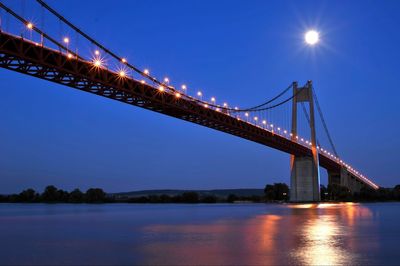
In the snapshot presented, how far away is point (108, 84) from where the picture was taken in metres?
33.4

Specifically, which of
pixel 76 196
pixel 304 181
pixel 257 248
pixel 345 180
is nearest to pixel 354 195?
pixel 345 180

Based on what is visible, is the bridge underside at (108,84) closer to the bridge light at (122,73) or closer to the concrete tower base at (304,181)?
the bridge light at (122,73)

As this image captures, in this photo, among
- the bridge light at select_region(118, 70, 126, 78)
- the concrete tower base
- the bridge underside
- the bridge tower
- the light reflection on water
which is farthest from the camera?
the concrete tower base

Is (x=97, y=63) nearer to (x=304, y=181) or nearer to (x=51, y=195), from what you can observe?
(x=304, y=181)

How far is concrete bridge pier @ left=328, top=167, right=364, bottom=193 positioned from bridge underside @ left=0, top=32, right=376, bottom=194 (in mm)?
31502

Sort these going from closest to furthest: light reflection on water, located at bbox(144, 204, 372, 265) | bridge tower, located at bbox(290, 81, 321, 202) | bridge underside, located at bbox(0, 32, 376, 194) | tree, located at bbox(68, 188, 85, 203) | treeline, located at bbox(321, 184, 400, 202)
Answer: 1. light reflection on water, located at bbox(144, 204, 372, 265)
2. bridge underside, located at bbox(0, 32, 376, 194)
3. bridge tower, located at bbox(290, 81, 321, 202)
4. treeline, located at bbox(321, 184, 400, 202)
5. tree, located at bbox(68, 188, 85, 203)

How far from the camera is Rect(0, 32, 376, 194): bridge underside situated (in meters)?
27.2

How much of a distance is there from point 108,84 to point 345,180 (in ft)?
200

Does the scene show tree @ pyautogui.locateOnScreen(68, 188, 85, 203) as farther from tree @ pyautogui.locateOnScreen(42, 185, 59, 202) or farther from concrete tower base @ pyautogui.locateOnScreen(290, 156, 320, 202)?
concrete tower base @ pyautogui.locateOnScreen(290, 156, 320, 202)

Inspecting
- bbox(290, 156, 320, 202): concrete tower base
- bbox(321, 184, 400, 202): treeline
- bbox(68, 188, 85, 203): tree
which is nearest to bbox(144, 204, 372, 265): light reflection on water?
bbox(290, 156, 320, 202): concrete tower base

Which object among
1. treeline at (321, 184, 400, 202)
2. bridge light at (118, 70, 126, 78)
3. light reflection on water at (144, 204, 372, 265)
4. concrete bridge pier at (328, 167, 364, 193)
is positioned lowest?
light reflection on water at (144, 204, 372, 265)

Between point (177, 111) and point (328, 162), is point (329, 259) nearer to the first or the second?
point (177, 111)

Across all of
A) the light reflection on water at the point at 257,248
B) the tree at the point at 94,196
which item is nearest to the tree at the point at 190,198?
the tree at the point at 94,196

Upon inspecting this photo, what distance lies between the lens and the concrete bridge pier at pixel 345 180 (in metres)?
85.3
